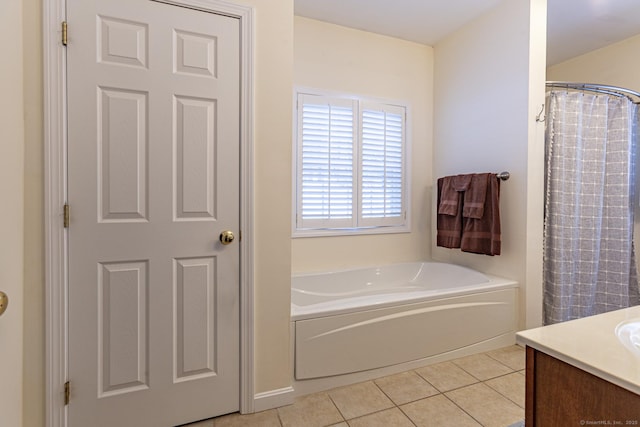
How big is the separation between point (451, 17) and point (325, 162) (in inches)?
63.8

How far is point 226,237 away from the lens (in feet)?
5.47

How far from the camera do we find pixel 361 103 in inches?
120

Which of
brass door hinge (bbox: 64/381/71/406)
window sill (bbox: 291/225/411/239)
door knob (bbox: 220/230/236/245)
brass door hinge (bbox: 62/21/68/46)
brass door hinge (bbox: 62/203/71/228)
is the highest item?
brass door hinge (bbox: 62/21/68/46)

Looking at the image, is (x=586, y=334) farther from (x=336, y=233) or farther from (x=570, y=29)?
(x=570, y=29)

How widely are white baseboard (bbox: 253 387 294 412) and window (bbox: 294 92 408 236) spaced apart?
1.33 meters

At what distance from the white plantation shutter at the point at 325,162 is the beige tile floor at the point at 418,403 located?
4.52ft

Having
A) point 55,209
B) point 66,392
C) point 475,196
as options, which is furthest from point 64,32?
point 475,196

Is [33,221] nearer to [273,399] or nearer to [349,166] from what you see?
[273,399]

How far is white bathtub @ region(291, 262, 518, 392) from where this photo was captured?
6.32ft

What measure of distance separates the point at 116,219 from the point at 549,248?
2.94 meters

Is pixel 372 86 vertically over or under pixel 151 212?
over

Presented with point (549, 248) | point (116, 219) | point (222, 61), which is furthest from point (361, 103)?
point (116, 219)

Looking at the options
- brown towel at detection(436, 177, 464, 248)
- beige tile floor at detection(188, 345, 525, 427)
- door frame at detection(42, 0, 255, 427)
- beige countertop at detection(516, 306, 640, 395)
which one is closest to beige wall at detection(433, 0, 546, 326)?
brown towel at detection(436, 177, 464, 248)

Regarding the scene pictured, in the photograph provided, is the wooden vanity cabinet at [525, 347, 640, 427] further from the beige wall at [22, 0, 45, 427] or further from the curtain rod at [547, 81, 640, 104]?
the curtain rod at [547, 81, 640, 104]
